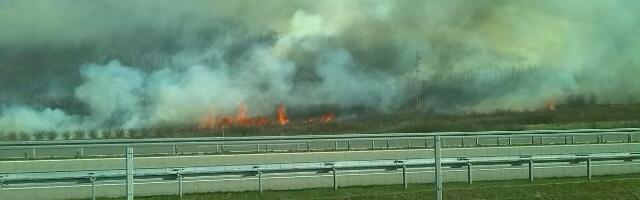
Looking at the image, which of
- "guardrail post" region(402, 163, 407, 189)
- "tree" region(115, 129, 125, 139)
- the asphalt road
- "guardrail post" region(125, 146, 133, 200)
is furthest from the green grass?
"tree" region(115, 129, 125, 139)

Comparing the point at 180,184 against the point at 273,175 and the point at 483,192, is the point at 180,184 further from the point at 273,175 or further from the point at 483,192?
the point at 483,192

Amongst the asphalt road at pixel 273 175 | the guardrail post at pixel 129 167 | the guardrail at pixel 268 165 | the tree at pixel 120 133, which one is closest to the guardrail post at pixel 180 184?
the guardrail at pixel 268 165

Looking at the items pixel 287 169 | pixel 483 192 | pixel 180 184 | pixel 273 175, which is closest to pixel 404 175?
pixel 483 192

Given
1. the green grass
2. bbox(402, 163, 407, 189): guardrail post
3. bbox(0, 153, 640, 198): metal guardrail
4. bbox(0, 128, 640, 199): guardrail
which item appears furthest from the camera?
bbox(402, 163, 407, 189): guardrail post

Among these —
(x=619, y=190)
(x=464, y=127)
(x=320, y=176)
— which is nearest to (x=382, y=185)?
(x=320, y=176)

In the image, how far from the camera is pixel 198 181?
2858 centimetres

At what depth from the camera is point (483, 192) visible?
1032 inches

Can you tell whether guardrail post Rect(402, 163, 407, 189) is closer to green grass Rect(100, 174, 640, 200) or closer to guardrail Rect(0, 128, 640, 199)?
guardrail Rect(0, 128, 640, 199)

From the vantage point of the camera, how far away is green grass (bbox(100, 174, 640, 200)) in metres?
25.0

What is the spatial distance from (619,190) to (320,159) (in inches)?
670

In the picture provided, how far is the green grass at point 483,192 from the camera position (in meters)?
25.0

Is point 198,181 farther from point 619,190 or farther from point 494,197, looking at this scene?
point 619,190

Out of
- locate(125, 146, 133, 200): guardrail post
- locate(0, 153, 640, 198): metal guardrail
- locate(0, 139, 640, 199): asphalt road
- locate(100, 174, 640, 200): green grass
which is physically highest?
locate(125, 146, 133, 200): guardrail post

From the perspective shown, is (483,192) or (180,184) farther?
(483,192)
